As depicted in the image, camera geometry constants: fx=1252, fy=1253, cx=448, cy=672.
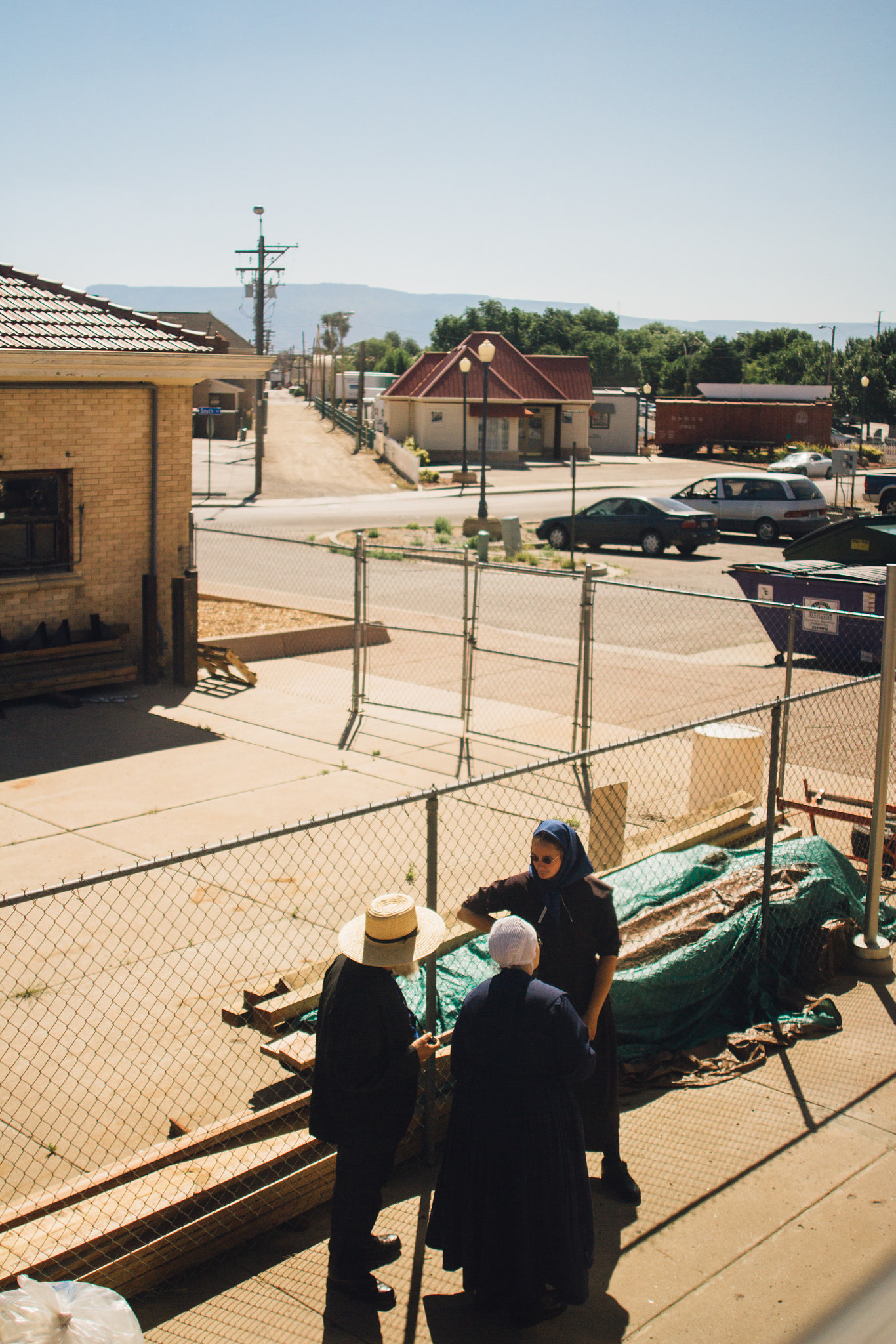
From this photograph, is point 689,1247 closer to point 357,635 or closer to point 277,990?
point 277,990

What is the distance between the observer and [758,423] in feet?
212

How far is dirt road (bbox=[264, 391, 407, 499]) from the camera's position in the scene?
149 ft

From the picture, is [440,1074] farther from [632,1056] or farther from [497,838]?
[497,838]

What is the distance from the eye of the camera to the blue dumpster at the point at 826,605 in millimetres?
15094

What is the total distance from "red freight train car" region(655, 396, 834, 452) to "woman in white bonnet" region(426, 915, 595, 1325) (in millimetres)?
63453

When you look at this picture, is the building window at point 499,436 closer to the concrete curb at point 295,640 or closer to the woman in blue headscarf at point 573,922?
the concrete curb at point 295,640

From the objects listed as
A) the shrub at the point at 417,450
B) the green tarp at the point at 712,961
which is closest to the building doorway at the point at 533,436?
the shrub at the point at 417,450

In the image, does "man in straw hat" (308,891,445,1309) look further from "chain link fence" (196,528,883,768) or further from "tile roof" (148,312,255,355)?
"tile roof" (148,312,255,355)

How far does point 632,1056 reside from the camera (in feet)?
19.4

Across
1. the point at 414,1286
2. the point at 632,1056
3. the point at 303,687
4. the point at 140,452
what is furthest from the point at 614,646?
the point at 414,1286

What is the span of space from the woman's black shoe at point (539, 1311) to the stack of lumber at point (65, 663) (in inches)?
391

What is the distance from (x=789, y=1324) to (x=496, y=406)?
5427 cm

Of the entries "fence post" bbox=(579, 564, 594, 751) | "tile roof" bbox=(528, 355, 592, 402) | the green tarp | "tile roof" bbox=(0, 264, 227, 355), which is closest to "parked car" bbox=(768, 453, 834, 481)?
"tile roof" bbox=(528, 355, 592, 402)

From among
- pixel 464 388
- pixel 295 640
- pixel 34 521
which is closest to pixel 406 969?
pixel 34 521
